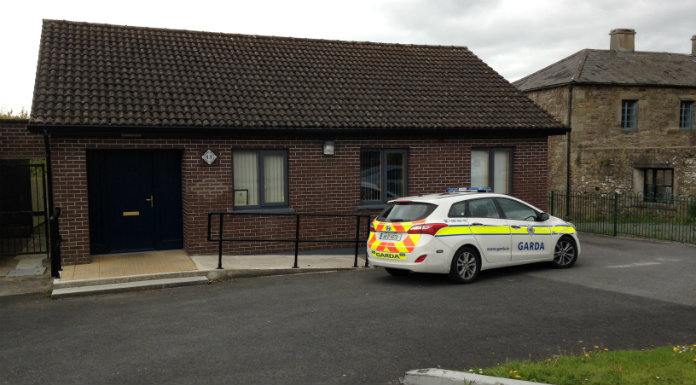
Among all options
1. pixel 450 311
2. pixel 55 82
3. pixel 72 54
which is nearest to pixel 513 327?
pixel 450 311

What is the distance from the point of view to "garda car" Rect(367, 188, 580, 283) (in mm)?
9578

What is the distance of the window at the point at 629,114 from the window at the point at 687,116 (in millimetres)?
2967

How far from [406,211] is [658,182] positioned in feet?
55.7

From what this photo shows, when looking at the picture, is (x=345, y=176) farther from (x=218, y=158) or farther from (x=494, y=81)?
(x=494, y=81)

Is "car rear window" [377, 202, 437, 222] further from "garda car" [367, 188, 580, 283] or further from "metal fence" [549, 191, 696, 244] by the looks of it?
"metal fence" [549, 191, 696, 244]

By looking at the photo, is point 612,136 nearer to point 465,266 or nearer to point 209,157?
point 465,266

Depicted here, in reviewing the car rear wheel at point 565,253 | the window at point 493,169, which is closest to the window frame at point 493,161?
→ the window at point 493,169

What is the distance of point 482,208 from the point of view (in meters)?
10.4

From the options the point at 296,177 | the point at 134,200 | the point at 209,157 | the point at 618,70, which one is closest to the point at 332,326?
the point at 209,157

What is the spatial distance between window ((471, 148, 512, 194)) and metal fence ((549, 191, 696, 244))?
3.91m

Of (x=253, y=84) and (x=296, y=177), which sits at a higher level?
(x=253, y=84)

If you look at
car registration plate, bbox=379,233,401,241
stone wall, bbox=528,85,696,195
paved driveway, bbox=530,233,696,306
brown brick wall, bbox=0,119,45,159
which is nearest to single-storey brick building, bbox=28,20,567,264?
brown brick wall, bbox=0,119,45,159

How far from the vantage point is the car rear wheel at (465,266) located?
980 cm

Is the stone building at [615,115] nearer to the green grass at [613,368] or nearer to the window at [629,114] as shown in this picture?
the window at [629,114]
